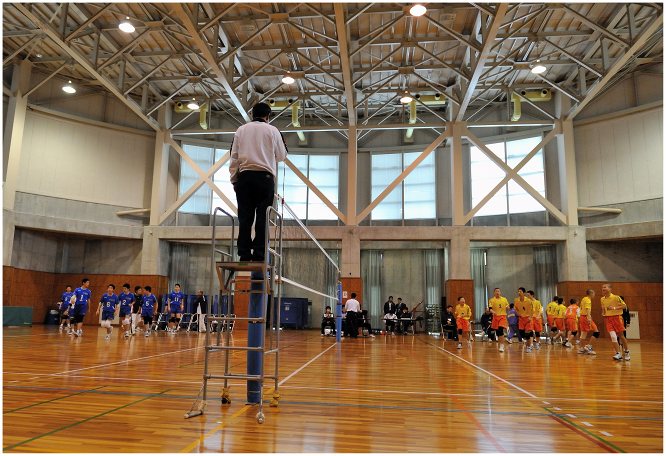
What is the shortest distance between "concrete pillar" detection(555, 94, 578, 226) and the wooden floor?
15.4m

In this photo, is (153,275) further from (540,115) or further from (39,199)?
(540,115)

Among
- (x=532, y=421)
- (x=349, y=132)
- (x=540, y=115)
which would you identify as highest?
(x=540, y=115)

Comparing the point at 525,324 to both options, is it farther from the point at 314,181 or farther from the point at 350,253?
the point at 314,181

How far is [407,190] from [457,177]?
3948 millimetres

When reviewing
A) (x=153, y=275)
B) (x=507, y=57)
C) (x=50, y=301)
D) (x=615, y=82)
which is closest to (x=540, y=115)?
(x=615, y=82)

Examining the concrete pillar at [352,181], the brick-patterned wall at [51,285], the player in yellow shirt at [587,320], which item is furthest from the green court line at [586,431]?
the brick-patterned wall at [51,285]

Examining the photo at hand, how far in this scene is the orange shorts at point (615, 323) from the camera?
11191 millimetres

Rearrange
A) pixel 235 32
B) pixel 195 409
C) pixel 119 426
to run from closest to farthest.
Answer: pixel 119 426, pixel 195 409, pixel 235 32

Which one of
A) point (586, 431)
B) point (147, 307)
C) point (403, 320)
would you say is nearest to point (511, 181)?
point (403, 320)

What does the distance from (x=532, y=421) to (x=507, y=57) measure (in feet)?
59.5

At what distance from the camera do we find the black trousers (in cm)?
459

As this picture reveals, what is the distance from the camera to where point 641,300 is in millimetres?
21188

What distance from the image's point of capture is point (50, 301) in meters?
23.6

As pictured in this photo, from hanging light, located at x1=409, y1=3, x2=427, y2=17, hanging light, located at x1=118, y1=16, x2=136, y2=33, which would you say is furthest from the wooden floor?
hanging light, located at x1=118, y1=16, x2=136, y2=33
